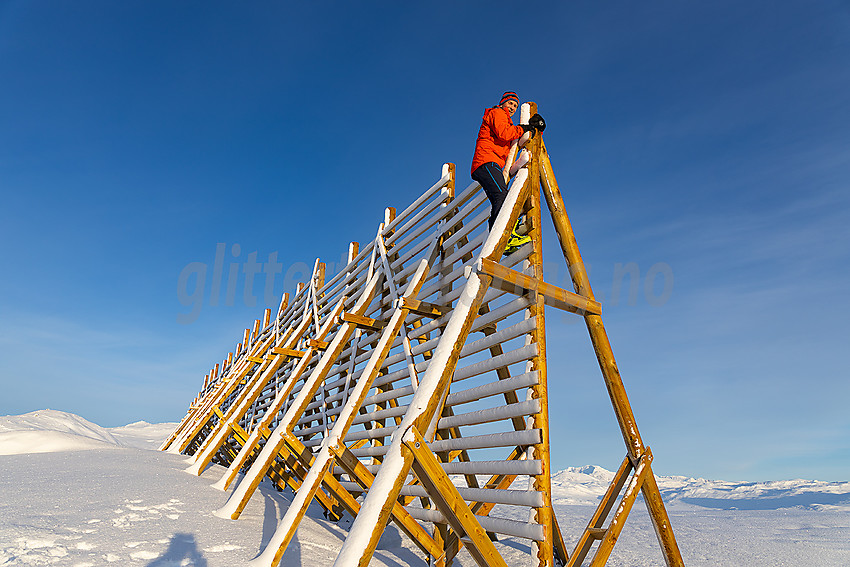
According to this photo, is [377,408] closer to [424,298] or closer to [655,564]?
[424,298]

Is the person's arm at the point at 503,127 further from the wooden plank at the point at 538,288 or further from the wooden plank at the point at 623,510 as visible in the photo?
the wooden plank at the point at 623,510

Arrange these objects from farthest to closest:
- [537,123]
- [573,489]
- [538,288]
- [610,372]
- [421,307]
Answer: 1. [573,489]
2. [421,307]
3. [537,123]
4. [610,372]
5. [538,288]

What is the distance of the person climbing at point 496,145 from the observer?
3.44 meters

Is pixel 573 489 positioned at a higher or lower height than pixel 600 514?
higher

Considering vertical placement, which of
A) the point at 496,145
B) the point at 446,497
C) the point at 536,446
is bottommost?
the point at 446,497

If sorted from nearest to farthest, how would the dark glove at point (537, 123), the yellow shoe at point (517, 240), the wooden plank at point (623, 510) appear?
the wooden plank at point (623, 510) → the yellow shoe at point (517, 240) → the dark glove at point (537, 123)

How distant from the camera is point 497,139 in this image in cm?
357

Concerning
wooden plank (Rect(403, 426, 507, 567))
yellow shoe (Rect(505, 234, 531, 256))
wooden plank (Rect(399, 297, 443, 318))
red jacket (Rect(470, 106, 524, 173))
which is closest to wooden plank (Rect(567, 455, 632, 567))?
wooden plank (Rect(403, 426, 507, 567))

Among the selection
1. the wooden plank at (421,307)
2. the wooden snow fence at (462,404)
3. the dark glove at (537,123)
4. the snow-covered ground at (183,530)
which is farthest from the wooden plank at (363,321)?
the dark glove at (537,123)

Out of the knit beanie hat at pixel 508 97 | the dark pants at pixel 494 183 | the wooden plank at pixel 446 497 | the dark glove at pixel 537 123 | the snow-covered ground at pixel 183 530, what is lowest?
the snow-covered ground at pixel 183 530

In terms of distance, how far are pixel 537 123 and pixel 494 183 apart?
19.0 inches

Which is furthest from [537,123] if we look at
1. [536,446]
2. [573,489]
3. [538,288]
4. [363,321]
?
[573,489]

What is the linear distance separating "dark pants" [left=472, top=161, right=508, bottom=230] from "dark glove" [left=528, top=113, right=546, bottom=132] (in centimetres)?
36

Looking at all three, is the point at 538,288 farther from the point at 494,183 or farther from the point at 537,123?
the point at 537,123
